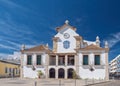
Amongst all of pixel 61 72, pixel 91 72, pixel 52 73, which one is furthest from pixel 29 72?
pixel 91 72

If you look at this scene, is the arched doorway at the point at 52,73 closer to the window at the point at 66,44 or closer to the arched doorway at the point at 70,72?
the arched doorway at the point at 70,72

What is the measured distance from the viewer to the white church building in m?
50.3

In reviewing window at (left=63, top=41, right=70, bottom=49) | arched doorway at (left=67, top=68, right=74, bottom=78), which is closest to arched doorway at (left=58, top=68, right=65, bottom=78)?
arched doorway at (left=67, top=68, right=74, bottom=78)

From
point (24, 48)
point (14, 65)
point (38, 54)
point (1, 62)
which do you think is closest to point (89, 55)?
point (38, 54)

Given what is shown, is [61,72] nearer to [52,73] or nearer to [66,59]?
[52,73]

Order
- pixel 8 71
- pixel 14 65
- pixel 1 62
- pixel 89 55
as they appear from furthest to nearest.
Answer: pixel 14 65 → pixel 8 71 → pixel 1 62 → pixel 89 55

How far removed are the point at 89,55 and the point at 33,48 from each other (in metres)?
12.7

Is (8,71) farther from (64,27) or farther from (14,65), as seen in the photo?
(64,27)

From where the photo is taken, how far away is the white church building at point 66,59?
165ft

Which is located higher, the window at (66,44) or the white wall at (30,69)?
the window at (66,44)

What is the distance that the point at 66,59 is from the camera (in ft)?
171

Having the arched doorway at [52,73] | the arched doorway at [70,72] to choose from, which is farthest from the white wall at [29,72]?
the arched doorway at [70,72]

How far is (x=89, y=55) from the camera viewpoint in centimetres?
5072

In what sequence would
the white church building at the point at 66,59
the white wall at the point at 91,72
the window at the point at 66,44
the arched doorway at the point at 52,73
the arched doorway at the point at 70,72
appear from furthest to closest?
the window at the point at 66,44
the arched doorway at the point at 52,73
the arched doorway at the point at 70,72
the white church building at the point at 66,59
the white wall at the point at 91,72
